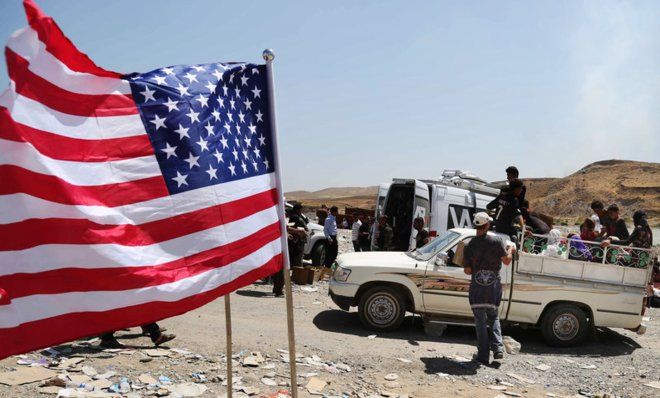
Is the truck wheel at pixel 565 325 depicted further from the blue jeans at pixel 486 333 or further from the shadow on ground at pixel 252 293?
the shadow on ground at pixel 252 293

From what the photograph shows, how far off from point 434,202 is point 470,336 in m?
4.87

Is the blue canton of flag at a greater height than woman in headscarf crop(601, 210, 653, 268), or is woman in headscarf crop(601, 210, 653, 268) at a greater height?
the blue canton of flag

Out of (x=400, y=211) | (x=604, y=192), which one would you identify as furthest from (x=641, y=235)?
(x=604, y=192)

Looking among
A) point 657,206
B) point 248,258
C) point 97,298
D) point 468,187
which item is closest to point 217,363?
point 248,258

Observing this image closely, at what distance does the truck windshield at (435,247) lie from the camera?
9.04 m

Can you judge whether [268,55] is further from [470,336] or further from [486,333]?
[470,336]

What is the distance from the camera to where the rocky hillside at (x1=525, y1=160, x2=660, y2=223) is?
69750 millimetres

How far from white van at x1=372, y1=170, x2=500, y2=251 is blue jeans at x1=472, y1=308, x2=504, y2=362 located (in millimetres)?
5876

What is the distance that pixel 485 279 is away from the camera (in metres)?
7.36

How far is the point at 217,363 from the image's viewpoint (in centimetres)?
651

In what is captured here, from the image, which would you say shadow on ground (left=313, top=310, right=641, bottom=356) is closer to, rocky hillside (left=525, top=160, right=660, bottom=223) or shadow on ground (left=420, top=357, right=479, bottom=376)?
shadow on ground (left=420, top=357, right=479, bottom=376)

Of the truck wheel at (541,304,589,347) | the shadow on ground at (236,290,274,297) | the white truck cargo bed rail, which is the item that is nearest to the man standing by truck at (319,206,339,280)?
the shadow on ground at (236,290,274,297)

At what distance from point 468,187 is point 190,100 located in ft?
38.8

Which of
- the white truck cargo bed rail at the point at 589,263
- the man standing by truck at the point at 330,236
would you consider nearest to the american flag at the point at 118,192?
the white truck cargo bed rail at the point at 589,263
